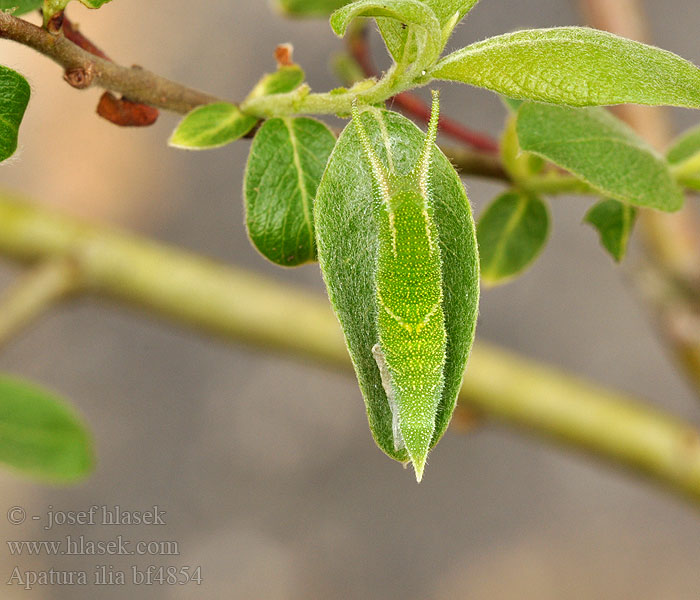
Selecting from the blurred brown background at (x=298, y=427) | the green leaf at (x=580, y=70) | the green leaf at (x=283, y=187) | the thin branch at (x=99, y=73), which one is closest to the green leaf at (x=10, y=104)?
the thin branch at (x=99, y=73)

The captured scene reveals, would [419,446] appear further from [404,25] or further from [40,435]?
[40,435]

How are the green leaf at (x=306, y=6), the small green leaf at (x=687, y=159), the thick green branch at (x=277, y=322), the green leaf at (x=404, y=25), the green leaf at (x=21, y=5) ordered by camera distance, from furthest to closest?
the thick green branch at (x=277, y=322) < the green leaf at (x=306, y=6) < the small green leaf at (x=687, y=159) < the green leaf at (x=21, y=5) < the green leaf at (x=404, y=25)

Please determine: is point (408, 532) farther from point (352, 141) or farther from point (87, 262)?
point (352, 141)

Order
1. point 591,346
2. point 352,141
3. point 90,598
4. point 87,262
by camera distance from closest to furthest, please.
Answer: point 352,141 < point 87,262 < point 90,598 < point 591,346

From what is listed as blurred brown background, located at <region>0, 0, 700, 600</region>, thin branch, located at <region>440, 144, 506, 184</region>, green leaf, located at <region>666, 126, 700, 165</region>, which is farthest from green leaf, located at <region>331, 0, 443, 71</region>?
blurred brown background, located at <region>0, 0, 700, 600</region>

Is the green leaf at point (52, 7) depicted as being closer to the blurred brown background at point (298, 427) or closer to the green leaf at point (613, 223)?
the green leaf at point (613, 223)

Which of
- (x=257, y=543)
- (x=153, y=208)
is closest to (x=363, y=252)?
(x=257, y=543)
